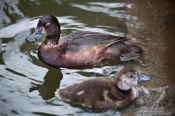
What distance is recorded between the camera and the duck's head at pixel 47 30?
219 inches

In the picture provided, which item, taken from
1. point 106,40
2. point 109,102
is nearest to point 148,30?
point 106,40

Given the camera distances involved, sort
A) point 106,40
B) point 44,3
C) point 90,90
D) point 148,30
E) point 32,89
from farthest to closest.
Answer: point 44,3
point 148,30
point 106,40
point 32,89
point 90,90

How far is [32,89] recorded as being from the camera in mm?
5078

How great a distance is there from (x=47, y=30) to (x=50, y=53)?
0.24m

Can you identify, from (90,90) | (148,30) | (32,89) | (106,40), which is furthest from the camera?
(148,30)

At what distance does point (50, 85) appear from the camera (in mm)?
5234

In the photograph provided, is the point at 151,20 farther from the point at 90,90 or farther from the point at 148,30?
the point at 90,90

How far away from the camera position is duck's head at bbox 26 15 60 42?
5551mm

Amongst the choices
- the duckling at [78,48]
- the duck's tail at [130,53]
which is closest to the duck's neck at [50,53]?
the duckling at [78,48]

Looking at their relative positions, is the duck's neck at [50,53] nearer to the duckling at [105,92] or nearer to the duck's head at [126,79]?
the duckling at [105,92]

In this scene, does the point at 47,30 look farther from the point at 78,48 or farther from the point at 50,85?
the point at 50,85

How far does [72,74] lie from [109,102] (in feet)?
2.30

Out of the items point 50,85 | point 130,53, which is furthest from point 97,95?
point 130,53

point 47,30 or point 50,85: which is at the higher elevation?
point 47,30
